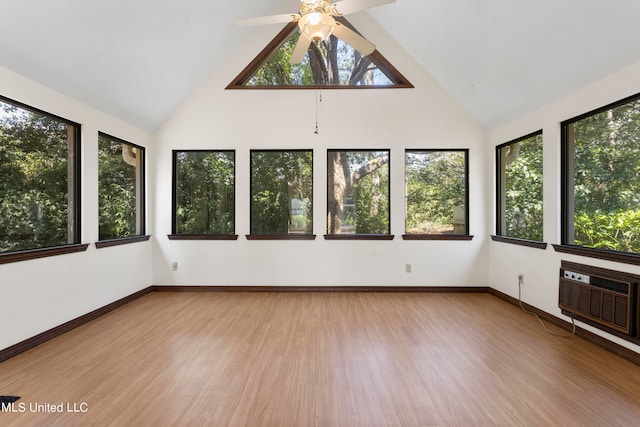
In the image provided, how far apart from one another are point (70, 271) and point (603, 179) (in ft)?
17.6

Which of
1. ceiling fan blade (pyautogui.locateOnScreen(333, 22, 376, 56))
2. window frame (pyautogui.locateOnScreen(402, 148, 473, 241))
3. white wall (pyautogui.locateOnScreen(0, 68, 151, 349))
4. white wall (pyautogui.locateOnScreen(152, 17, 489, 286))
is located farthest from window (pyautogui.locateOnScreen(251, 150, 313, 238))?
ceiling fan blade (pyautogui.locateOnScreen(333, 22, 376, 56))

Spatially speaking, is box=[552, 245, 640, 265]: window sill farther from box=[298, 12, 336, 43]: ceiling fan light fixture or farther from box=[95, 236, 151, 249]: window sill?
box=[95, 236, 151, 249]: window sill

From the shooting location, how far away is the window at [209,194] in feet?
15.0

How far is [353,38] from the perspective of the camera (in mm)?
2504

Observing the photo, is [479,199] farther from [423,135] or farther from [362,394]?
[362,394]

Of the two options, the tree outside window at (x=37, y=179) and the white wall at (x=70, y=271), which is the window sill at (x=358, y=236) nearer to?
the white wall at (x=70, y=271)

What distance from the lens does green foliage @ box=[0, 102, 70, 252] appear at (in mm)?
2551

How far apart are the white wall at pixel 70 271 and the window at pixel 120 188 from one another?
147 millimetres

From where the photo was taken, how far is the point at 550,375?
2.21 m

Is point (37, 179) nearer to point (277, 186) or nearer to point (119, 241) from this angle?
point (119, 241)

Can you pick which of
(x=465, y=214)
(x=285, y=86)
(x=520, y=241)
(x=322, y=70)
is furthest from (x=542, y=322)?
(x=285, y=86)

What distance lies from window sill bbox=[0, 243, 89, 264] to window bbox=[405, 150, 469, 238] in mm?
4135

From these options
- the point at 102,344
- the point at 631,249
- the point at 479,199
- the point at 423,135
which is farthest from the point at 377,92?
the point at 102,344

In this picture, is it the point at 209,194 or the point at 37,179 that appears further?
the point at 209,194
